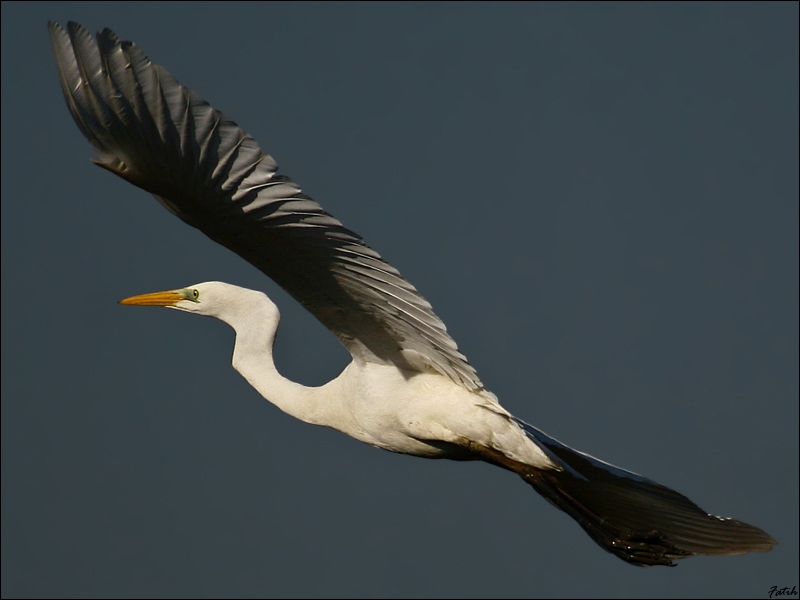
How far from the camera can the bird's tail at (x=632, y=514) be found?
6375 millimetres

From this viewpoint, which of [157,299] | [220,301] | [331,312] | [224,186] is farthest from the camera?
[157,299]

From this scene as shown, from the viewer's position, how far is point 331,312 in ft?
20.9

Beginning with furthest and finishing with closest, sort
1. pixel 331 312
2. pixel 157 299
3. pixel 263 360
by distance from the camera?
pixel 157 299 < pixel 263 360 < pixel 331 312

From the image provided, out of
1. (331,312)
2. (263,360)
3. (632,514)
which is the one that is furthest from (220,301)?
(632,514)

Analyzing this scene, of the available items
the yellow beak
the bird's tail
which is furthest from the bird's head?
the bird's tail

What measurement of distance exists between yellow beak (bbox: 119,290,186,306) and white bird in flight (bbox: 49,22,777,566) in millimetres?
15

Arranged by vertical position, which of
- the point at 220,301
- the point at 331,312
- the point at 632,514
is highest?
the point at 220,301

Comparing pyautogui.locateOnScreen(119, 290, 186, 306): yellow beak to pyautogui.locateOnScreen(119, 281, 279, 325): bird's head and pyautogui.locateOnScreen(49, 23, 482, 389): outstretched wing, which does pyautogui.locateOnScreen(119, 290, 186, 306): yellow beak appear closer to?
pyautogui.locateOnScreen(119, 281, 279, 325): bird's head

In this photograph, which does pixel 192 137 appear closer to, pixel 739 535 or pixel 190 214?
pixel 190 214

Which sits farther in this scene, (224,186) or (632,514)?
(632,514)

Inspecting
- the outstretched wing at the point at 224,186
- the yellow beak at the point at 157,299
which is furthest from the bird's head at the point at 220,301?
the outstretched wing at the point at 224,186

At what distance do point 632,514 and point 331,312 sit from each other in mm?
2407

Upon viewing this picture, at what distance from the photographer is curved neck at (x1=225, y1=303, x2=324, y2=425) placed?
7336mm

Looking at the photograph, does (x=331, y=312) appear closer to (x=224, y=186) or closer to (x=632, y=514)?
(x=224, y=186)
